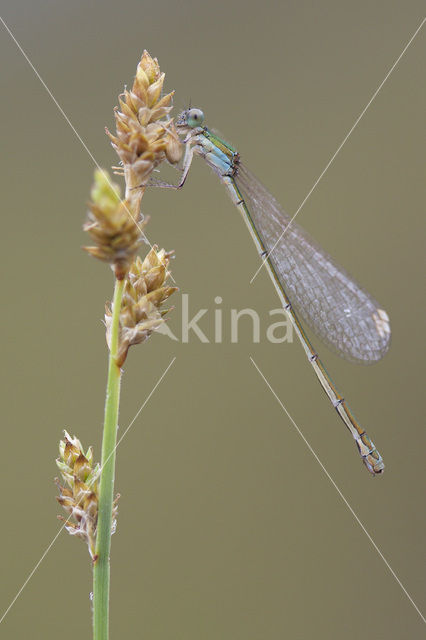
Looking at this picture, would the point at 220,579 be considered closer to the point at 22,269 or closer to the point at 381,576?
the point at 381,576

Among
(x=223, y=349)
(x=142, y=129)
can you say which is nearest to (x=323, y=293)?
(x=223, y=349)

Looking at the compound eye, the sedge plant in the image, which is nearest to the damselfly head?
the compound eye

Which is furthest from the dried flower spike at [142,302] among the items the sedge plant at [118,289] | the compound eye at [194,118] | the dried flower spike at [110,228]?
the compound eye at [194,118]

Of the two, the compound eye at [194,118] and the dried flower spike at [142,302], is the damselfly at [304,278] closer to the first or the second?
the compound eye at [194,118]

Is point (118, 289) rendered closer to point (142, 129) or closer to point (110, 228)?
point (110, 228)

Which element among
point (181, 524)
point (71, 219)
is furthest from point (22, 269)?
point (181, 524)

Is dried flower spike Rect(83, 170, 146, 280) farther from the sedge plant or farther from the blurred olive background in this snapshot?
the blurred olive background
